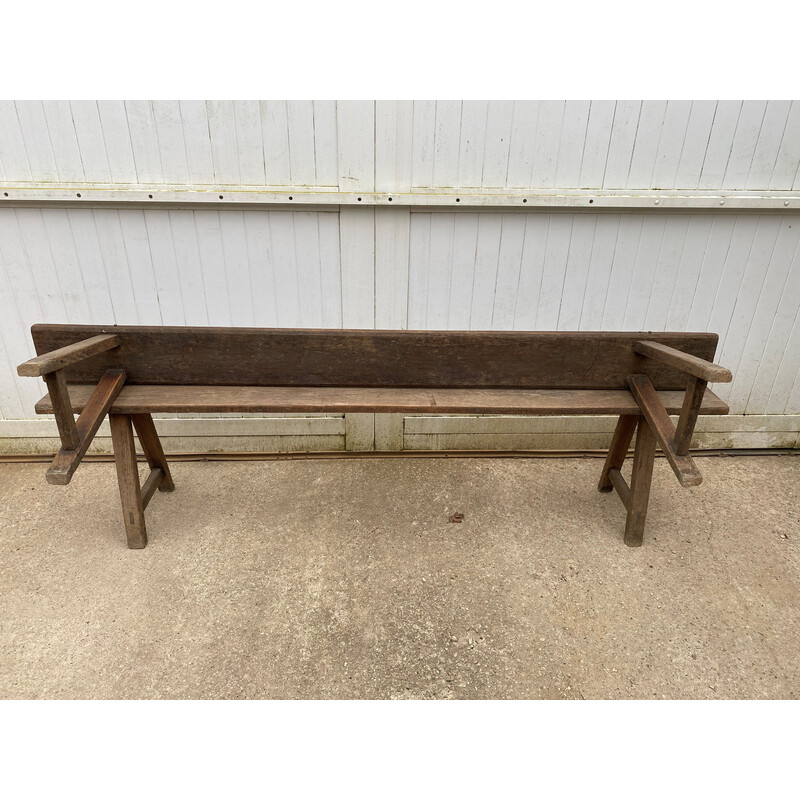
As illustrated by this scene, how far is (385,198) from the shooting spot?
2.59m

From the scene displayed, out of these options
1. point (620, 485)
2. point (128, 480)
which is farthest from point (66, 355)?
point (620, 485)

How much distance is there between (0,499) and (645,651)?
338 cm

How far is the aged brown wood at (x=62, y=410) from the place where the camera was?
1854mm

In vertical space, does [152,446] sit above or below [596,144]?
below

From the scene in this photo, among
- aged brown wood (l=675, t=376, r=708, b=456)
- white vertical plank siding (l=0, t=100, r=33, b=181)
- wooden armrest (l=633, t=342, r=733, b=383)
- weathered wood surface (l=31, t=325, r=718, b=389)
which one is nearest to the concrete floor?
aged brown wood (l=675, t=376, r=708, b=456)

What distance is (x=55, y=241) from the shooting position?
266cm

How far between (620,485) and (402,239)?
6.09ft

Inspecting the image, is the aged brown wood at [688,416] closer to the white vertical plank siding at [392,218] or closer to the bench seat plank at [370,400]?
the bench seat plank at [370,400]

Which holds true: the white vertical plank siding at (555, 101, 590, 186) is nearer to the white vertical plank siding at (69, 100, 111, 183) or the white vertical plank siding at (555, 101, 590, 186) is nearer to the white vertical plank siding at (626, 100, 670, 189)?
the white vertical plank siding at (626, 100, 670, 189)

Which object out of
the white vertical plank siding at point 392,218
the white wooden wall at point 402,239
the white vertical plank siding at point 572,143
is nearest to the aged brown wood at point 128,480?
the white wooden wall at point 402,239

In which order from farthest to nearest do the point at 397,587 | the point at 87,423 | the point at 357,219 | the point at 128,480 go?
the point at 357,219 → the point at 128,480 → the point at 397,587 → the point at 87,423

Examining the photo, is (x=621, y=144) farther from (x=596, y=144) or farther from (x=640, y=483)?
(x=640, y=483)

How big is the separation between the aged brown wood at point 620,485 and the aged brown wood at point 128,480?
2.45 m

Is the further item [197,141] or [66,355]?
[197,141]
